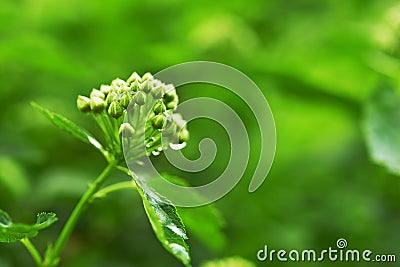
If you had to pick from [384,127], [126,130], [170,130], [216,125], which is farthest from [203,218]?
[216,125]

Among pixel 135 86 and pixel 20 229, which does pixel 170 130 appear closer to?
pixel 135 86

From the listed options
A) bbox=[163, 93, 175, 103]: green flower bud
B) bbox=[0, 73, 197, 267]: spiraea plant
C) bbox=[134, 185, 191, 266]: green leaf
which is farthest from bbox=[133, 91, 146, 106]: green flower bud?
bbox=[134, 185, 191, 266]: green leaf

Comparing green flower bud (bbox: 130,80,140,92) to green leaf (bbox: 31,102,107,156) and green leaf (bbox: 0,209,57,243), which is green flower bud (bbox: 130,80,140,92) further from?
green leaf (bbox: 0,209,57,243)

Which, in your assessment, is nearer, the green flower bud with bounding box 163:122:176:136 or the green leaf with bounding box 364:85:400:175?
the green flower bud with bounding box 163:122:176:136

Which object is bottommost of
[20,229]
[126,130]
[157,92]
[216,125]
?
[20,229]

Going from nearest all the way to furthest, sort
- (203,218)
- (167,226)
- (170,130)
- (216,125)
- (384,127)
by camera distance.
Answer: (167,226) → (170,130) → (203,218) → (384,127) → (216,125)

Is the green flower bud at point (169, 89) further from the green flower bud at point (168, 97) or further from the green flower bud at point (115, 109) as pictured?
the green flower bud at point (115, 109)

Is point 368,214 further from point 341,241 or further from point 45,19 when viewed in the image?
point 45,19
